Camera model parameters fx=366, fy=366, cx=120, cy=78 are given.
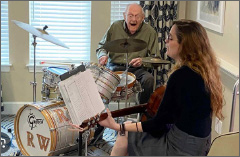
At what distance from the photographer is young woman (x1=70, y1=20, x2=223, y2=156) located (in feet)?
5.78

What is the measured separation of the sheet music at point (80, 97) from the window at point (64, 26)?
211cm

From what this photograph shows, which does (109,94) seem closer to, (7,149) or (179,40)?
(7,149)

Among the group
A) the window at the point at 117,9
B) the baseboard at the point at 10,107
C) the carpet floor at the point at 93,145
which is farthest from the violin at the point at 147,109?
the baseboard at the point at 10,107

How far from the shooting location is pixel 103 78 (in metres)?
2.81

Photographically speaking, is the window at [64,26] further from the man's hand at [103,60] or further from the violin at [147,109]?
the violin at [147,109]

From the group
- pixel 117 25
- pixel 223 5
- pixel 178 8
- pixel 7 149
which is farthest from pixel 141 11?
pixel 7 149

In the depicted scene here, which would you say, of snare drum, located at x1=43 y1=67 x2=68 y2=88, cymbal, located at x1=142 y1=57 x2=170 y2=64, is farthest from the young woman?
cymbal, located at x1=142 y1=57 x2=170 y2=64

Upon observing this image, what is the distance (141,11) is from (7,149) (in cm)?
177

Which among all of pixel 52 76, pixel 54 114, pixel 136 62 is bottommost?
pixel 54 114

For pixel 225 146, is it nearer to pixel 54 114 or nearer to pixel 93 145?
pixel 54 114

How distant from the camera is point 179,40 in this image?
1847 millimetres

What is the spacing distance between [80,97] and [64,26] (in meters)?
2.23

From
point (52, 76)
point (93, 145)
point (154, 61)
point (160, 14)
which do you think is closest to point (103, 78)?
point (52, 76)

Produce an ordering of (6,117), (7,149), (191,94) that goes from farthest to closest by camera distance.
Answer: (6,117)
(7,149)
(191,94)
